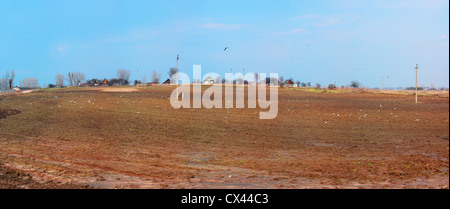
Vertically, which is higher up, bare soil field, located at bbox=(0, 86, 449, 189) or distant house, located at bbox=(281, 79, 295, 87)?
distant house, located at bbox=(281, 79, 295, 87)

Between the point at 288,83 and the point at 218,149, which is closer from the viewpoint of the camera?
the point at 218,149

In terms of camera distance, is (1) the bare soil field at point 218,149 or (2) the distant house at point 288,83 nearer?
(1) the bare soil field at point 218,149

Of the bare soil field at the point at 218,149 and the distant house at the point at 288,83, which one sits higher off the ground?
the distant house at the point at 288,83

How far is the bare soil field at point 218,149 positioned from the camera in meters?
11.6

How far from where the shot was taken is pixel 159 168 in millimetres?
13125

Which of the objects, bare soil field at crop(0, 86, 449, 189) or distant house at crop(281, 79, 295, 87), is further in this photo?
distant house at crop(281, 79, 295, 87)

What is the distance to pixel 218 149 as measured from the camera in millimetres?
17422

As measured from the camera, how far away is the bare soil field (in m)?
11.6

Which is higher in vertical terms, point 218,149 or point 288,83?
point 288,83
